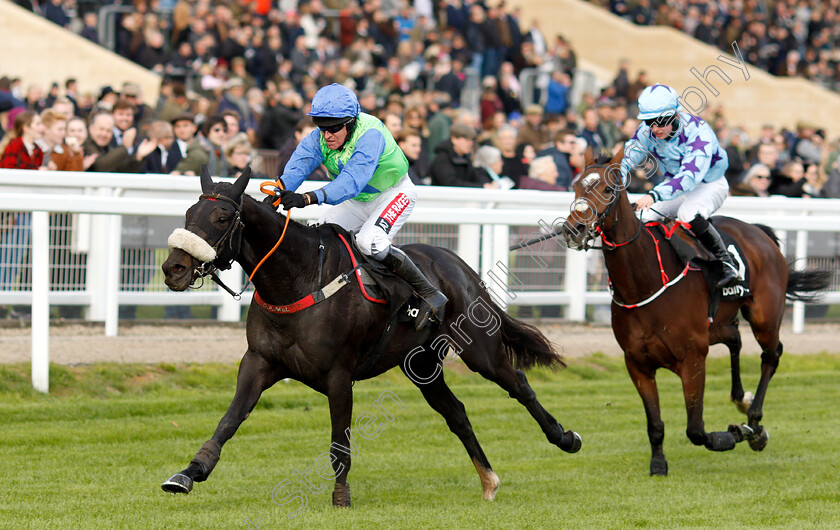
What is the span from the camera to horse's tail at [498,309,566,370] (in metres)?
6.25

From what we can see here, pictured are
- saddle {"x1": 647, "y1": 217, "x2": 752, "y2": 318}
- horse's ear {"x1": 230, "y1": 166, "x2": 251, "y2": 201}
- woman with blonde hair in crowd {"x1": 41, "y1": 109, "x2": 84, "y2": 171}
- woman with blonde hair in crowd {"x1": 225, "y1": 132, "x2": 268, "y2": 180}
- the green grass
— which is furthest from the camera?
woman with blonde hair in crowd {"x1": 225, "y1": 132, "x2": 268, "y2": 180}

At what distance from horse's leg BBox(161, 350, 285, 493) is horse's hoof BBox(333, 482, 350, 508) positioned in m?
0.54

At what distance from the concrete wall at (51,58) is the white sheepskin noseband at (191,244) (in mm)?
10977

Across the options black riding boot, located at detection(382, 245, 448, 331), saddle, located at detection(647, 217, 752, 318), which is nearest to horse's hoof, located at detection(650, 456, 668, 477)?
saddle, located at detection(647, 217, 752, 318)

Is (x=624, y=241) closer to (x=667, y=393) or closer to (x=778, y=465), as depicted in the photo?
(x=778, y=465)

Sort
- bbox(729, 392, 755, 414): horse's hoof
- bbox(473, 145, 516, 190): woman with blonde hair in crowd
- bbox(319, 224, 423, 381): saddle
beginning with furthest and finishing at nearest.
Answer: bbox(473, 145, 516, 190): woman with blonde hair in crowd < bbox(729, 392, 755, 414): horse's hoof < bbox(319, 224, 423, 381): saddle

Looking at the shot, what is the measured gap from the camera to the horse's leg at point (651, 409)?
626 centimetres

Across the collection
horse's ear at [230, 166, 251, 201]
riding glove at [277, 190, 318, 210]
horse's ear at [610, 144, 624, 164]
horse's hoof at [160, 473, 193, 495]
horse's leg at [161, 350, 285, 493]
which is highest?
horse's ear at [610, 144, 624, 164]

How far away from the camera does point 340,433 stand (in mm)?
5293

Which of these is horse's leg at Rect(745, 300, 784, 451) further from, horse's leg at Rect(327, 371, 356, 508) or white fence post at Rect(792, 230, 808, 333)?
horse's leg at Rect(327, 371, 356, 508)

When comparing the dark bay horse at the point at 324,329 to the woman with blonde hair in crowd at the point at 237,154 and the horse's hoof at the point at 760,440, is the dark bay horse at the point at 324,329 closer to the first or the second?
the horse's hoof at the point at 760,440

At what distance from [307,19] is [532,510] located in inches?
518

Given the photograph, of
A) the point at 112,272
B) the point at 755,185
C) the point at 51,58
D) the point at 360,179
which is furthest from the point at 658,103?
the point at 51,58

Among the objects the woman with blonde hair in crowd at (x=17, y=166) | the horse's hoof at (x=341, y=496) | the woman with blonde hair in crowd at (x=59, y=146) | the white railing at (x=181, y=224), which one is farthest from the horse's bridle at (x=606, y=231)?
the woman with blonde hair in crowd at (x=59, y=146)
